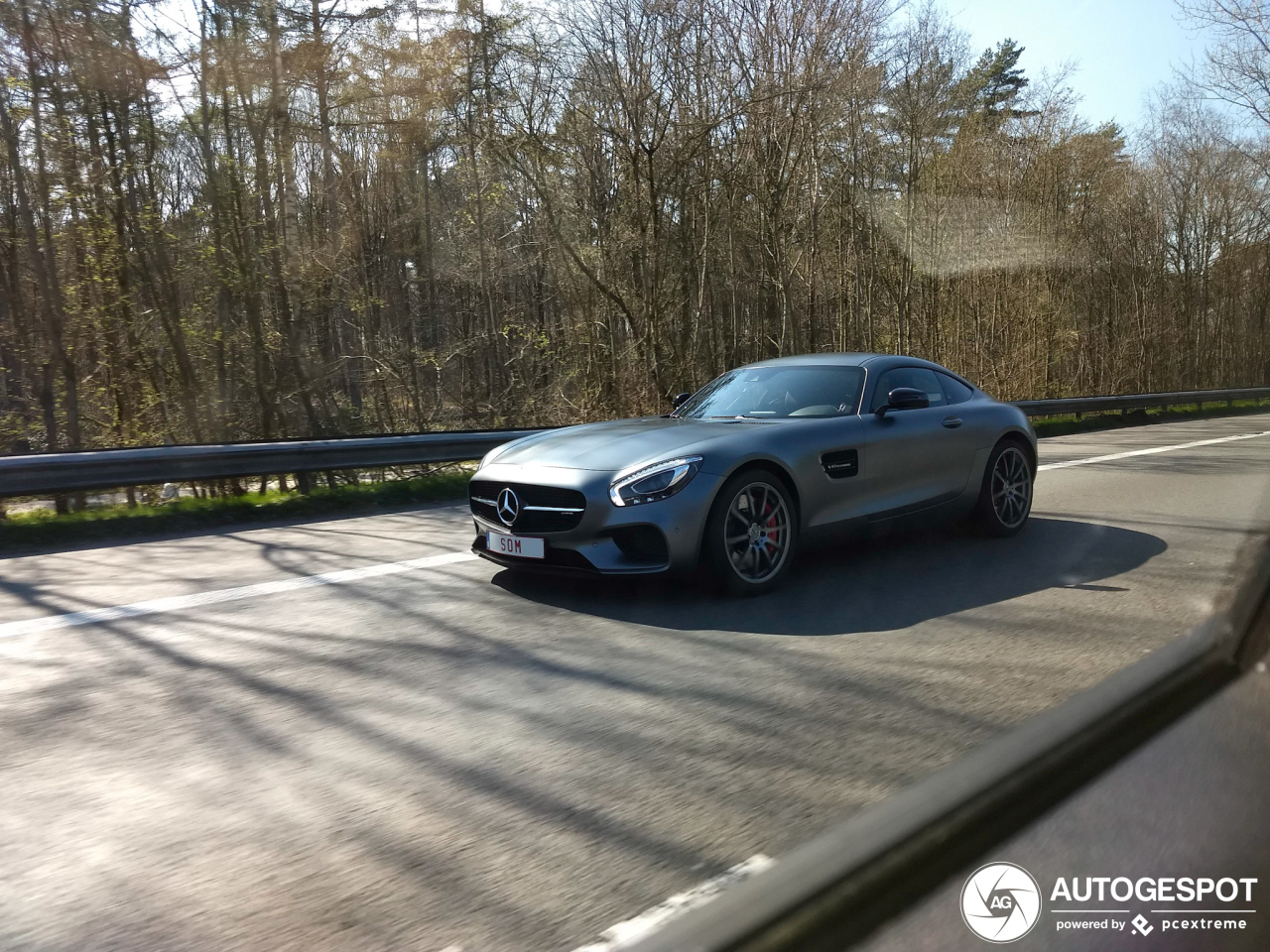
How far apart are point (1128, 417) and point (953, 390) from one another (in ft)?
60.0

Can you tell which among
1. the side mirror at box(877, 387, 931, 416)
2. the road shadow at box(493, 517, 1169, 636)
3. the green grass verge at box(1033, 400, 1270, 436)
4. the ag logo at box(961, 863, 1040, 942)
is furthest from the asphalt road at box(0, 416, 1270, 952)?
the green grass verge at box(1033, 400, 1270, 436)

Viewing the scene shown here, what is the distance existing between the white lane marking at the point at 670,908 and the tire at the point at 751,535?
108 inches

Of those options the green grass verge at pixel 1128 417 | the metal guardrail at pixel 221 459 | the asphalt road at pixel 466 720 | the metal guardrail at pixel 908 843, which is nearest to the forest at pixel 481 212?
the green grass verge at pixel 1128 417

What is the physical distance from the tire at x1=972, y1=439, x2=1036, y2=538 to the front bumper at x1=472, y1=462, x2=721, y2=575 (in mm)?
2849

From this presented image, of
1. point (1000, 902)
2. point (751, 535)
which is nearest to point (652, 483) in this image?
point (751, 535)

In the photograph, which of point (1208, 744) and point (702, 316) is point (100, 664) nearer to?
point (1208, 744)

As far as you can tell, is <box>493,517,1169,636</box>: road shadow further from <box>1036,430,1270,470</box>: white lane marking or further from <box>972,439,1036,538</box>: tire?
<box>1036,430,1270,470</box>: white lane marking

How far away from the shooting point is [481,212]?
21.0 meters

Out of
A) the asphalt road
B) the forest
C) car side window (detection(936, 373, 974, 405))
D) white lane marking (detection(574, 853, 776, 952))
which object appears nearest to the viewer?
white lane marking (detection(574, 853, 776, 952))

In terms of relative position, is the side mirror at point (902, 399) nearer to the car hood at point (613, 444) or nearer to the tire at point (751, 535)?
the car hood at point (613, 444)

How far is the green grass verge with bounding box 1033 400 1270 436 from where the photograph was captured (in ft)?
66.5

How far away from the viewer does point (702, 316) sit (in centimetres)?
2295

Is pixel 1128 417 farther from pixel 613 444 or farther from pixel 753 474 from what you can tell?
pixel 613 444

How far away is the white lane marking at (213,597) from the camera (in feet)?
16.1
